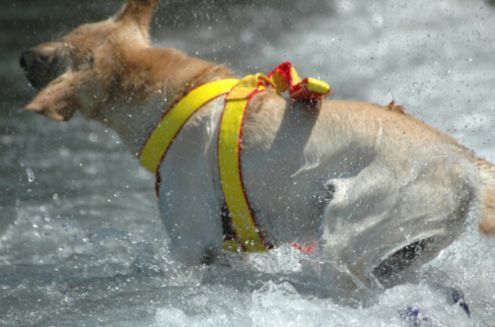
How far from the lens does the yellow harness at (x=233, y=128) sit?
412 centimetres

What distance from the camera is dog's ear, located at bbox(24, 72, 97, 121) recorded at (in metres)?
4.22

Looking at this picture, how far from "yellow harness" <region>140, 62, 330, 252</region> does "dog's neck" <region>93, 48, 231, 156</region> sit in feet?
0.27

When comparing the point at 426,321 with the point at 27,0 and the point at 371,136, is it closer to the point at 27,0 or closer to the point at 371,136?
the point at 371,136

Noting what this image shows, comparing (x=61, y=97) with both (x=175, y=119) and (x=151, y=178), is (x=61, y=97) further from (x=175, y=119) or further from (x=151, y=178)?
(x=151, y=178)

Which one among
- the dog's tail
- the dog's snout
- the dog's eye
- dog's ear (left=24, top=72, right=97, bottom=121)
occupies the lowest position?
the dog's eye

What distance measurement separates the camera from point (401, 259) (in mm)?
4094

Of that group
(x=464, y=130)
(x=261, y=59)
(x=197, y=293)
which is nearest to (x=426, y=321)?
(x=197, y=293)

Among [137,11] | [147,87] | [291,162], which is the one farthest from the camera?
[137,11]

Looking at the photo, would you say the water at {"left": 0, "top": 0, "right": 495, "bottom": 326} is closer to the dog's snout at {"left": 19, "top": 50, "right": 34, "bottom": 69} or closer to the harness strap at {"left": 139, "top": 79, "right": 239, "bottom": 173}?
the harness strap at {"left": 139, "top": 79, "right": 239, "bottom": 173}

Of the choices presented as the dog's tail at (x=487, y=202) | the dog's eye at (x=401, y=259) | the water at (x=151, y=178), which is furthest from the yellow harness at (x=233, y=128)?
the dog's tail at (x=487, y=202)

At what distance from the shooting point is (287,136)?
4.09 meters

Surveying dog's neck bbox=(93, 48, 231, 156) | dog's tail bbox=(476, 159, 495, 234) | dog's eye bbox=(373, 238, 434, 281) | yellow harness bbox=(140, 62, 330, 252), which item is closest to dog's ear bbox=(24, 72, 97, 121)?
dog's neck bbox=(93, 48, 231, 156)

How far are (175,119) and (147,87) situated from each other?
279 millimetres

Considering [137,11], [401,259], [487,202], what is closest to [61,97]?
[137,11]
